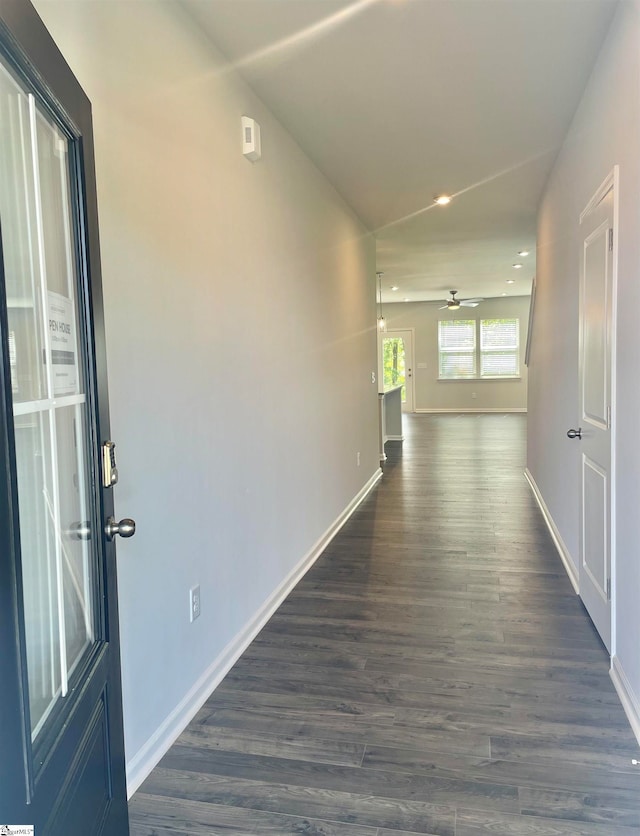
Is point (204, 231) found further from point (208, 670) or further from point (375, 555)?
point (375, 555)

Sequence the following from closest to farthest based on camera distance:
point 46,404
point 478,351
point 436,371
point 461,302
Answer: point 46,404 → point 461,302 → point 478,351 → point 436,371

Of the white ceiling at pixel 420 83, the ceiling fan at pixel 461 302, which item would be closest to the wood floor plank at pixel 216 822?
the white ceiling at pixel 420 83

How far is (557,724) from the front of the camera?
2061 millimetres

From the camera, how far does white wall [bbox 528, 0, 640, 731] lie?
204cm

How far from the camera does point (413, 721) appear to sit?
2.10m

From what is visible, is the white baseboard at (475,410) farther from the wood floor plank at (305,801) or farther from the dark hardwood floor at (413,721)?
the wood floor plank at (305,801)

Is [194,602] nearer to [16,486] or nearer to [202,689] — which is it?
[202,689]

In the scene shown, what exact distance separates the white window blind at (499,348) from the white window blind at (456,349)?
0.74 feet

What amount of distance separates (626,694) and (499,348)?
11.8m

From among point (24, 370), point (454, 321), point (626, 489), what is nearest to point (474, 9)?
point (626, 489)

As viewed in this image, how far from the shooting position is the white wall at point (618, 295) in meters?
2.04

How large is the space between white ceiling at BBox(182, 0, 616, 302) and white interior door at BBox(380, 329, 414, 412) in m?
8.63

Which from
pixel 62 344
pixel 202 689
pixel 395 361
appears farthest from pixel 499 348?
pixel 62 344

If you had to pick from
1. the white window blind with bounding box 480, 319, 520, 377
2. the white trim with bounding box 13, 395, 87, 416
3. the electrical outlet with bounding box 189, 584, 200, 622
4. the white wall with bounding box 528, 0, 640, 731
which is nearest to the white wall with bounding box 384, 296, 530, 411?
the white window blind with bounding box 480, 319, 520, 377
